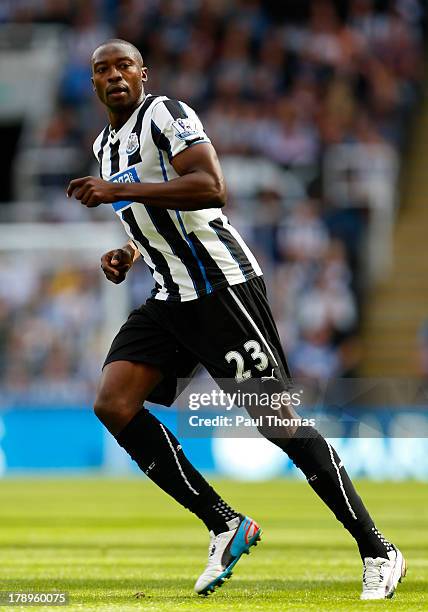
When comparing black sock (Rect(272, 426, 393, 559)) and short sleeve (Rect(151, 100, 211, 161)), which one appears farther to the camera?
black sock (Rect(272, 426, 393, 559))

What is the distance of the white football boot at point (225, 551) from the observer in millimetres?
5941

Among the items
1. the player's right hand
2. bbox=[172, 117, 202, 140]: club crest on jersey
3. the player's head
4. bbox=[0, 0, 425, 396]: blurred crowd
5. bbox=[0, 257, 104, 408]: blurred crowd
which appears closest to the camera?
bbox=[172, 117, 202, 140]: club crest on jersey

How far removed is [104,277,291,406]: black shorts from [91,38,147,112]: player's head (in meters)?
0.94

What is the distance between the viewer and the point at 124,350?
241 inches

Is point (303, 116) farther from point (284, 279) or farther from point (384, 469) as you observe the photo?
point (384, 469)

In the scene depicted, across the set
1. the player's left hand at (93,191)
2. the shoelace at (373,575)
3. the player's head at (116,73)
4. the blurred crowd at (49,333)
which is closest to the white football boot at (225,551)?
the shoelace at (373,575)

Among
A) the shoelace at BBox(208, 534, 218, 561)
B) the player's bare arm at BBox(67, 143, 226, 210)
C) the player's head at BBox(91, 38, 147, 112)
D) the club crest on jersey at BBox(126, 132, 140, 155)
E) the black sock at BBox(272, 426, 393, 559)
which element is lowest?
the shoelace at BBox(208, 534, 218, 561)

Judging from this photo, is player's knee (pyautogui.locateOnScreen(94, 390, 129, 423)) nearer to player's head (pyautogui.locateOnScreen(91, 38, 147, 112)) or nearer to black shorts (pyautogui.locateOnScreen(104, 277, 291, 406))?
black shorts (pyautogui.locateOnScreen(104, 277, 291, 406))

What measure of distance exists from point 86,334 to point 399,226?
5.40 metres

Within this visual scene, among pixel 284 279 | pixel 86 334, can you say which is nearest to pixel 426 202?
pixel 284 279

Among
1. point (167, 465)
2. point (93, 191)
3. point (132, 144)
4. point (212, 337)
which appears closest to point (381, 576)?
point (167, 465)

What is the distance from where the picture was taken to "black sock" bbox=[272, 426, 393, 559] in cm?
591

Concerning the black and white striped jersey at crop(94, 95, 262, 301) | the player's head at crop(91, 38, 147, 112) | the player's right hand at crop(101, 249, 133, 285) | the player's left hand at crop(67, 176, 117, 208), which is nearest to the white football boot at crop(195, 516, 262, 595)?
the black and white striped jersey at crop(94, 95, 262, 301)

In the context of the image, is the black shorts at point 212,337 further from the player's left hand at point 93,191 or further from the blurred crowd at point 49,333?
the blurred crowd at point 49,333
